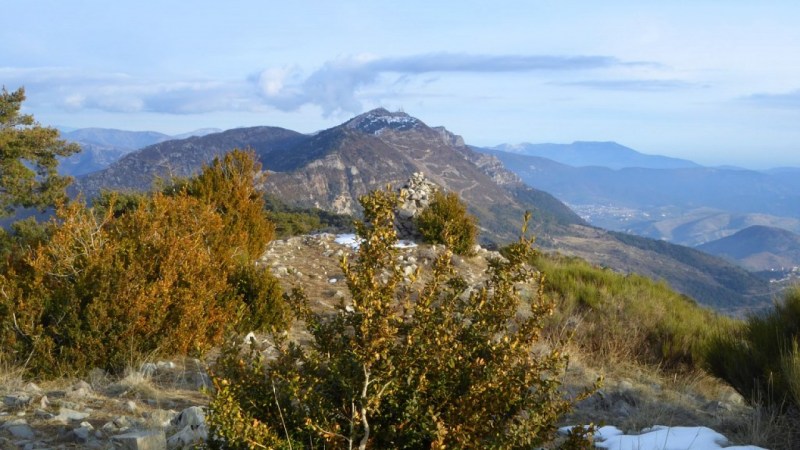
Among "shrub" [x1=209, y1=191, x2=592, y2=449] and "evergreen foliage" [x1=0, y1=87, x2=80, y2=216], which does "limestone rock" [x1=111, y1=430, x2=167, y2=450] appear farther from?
"evergreen foliage" [x1=0, y1=87, x2=80, y2=216]

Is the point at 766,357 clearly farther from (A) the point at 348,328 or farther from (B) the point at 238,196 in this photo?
(B) the point at 238,196

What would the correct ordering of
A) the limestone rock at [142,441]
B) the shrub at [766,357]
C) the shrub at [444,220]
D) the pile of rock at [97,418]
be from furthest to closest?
the shrub at [444,220] → the shrub at [766,357] → the pile of rock at [97,418] → the limestone rock at [142,441]

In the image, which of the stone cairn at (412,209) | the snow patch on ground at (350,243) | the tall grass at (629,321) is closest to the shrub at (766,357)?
the tall grass at (629,321)

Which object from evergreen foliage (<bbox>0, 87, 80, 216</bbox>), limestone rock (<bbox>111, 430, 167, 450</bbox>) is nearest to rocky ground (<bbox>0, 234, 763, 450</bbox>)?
limestone rock (<bbox>111, 430, 167, 450</bbox>)

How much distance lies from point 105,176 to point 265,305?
191m

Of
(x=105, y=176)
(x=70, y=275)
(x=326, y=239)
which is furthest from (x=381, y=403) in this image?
(x=105, y=176)

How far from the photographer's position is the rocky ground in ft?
12.2

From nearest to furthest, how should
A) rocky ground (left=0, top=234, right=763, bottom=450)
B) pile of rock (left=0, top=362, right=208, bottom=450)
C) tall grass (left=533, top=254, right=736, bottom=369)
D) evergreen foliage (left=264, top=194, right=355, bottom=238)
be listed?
pile of rock (left=0, top=362, right=208, bottom=450)
rocky ground (left=0, top=234, right=763, bottom=450)
tall grass (left=533, top=254, right=736, bottom=369)
evergreen foliage (left=264, top=194, right=355, bottom=238)

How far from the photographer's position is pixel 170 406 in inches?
182

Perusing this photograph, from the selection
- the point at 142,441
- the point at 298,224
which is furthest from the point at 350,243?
the point at 298,224

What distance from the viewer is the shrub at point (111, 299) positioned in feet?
17.6

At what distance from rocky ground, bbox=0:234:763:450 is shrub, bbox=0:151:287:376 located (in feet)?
0.85

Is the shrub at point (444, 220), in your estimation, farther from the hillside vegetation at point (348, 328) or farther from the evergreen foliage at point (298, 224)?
the evergreen foliage at point (298, 224)

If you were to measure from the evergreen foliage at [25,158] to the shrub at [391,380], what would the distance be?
23.7 meters
